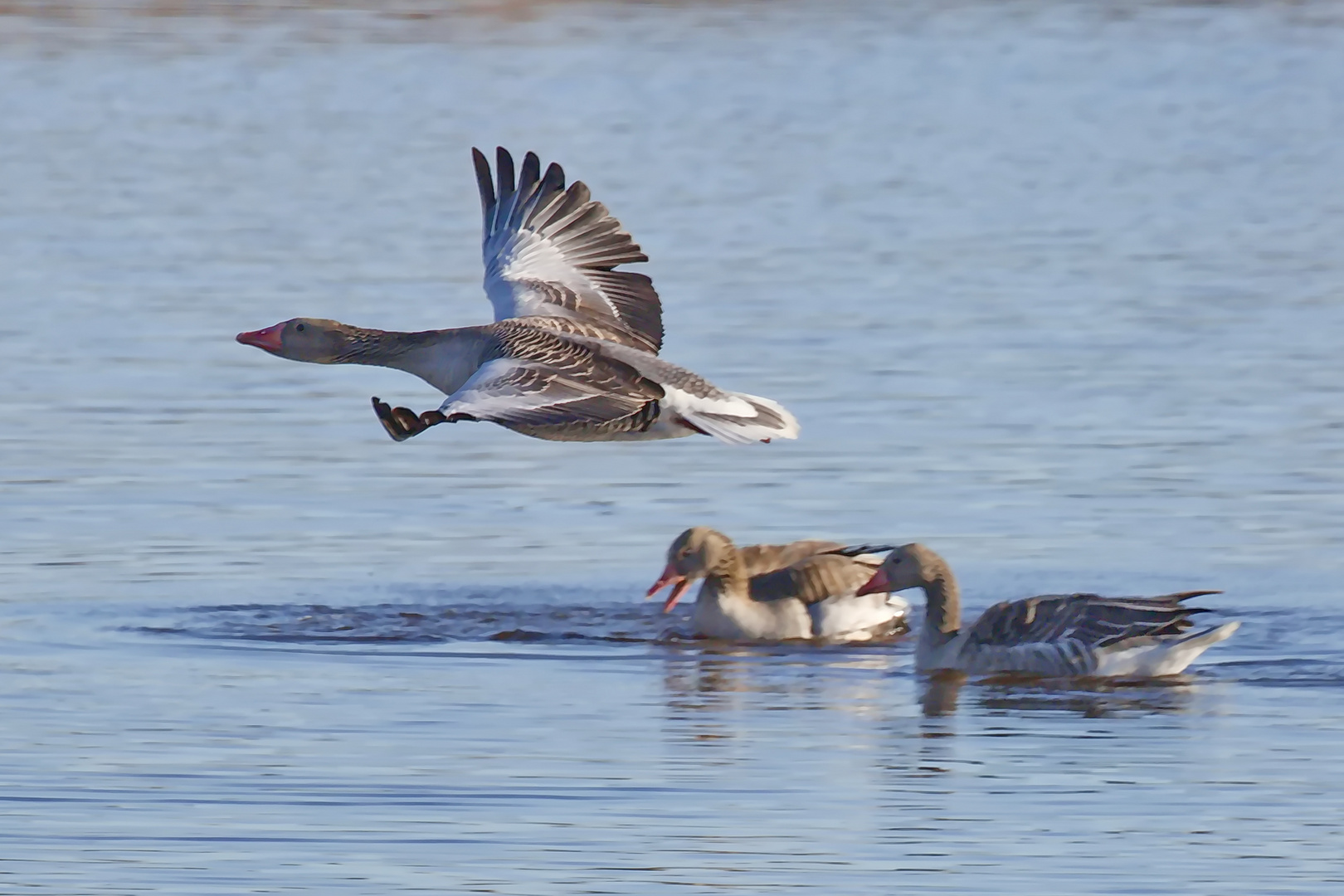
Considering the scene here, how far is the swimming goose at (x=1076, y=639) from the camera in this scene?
13.0 m

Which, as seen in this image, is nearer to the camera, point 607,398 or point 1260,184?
point 607,398

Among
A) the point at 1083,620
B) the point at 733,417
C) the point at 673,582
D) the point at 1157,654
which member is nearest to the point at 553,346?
the point at 733,417

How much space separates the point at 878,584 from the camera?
14.2m

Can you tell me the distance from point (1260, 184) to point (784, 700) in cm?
1717

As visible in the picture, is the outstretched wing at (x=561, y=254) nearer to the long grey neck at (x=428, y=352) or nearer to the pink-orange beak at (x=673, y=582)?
the long grey neck at (x=428, y=352)

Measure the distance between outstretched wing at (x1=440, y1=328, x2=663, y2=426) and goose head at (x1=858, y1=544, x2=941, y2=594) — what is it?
1980 millimetres

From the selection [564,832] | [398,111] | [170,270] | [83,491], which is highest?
[398,111]

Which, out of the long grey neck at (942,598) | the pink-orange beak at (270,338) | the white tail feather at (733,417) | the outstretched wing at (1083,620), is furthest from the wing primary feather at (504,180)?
the outstretched wing at (1083,620)

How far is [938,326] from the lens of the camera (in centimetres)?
2058

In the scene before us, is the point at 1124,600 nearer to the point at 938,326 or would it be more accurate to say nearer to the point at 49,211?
the point at 938,326

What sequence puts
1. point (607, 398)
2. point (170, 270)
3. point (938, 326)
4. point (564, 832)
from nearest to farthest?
point (564, 832)
point (607, 398)
point (938, 326)
point (170, 270)

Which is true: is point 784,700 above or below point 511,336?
below

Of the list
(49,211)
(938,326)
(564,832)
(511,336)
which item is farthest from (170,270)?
(564,832)

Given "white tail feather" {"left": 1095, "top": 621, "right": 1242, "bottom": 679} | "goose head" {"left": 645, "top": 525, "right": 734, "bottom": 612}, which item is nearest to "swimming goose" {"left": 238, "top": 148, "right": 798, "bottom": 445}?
"goose head" {"left": 645, "top": 525, "right": 734, "bottom": 612}
